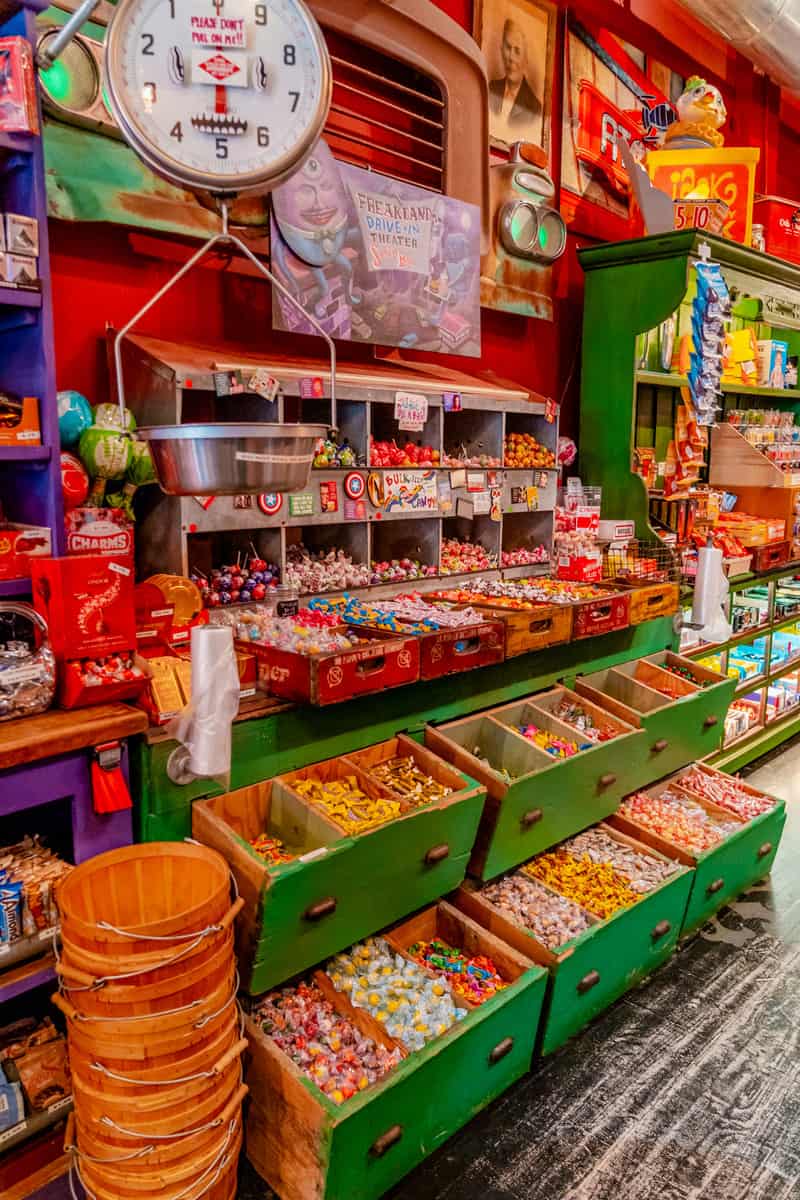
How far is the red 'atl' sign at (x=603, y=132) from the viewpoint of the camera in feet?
15.6

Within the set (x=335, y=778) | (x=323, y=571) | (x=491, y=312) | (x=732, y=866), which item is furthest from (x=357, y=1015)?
(x=491, y=312)

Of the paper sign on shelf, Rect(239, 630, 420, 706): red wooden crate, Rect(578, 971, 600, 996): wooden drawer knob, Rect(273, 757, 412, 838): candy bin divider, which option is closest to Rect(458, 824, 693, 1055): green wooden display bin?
Rect(578, 971, 600, 996): wooden drawer knob

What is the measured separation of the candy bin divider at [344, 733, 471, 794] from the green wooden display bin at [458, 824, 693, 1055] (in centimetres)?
39

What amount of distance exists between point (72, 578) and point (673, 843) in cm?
231

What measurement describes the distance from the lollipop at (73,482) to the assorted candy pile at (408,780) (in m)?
1.14

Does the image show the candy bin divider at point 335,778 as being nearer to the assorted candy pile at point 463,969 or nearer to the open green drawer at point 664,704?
the assorted candy pile at point 463,969

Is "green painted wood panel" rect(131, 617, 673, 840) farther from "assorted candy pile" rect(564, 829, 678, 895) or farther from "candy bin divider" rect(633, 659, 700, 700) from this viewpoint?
"assorted candy pile" rect(564, 829, 678, 895)

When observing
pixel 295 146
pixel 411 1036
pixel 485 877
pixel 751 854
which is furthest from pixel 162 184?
pixel 751 854

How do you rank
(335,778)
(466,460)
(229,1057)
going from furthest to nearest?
1. (466,460)
2. (335,778)
3. (229,1057)

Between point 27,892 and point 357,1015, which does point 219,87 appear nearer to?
point 27,892

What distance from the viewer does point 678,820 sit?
3350mm

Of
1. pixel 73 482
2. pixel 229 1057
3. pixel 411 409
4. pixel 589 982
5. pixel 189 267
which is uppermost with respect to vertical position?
pixel 189 267

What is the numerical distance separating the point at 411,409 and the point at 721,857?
2058mm

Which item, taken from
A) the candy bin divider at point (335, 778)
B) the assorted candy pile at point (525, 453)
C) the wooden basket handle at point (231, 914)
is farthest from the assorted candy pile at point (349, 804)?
the assorted candy pile at point (525, 453)
